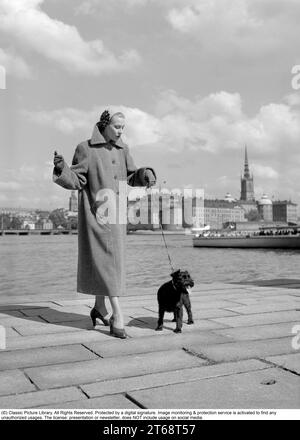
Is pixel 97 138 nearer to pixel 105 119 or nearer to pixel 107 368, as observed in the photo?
pixel 105 119

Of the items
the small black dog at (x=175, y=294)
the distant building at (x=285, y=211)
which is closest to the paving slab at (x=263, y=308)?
the small black dog at (x=175, y=294)

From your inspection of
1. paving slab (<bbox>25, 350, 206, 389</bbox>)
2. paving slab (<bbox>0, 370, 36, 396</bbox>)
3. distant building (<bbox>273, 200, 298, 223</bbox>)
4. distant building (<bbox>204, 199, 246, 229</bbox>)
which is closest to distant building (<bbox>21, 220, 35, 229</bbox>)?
distant building (<bbox>204, 199, 246, 229</bbox>)

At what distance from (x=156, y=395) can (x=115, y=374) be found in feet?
1.62

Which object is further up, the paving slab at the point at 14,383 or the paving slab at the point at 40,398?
the paving slab at the point at 40,398

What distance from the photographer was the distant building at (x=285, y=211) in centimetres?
17830

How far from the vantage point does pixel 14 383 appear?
9.68 feet

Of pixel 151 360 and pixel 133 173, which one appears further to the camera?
pixel 133 173

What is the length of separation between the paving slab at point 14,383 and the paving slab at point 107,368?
0.15ft

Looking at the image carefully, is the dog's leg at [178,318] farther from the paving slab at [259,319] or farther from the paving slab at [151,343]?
the paving slab at [259,319]

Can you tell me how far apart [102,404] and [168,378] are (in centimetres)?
56

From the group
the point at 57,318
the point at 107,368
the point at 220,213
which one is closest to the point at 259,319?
the point at 57,318

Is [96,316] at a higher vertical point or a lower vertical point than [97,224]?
lower
